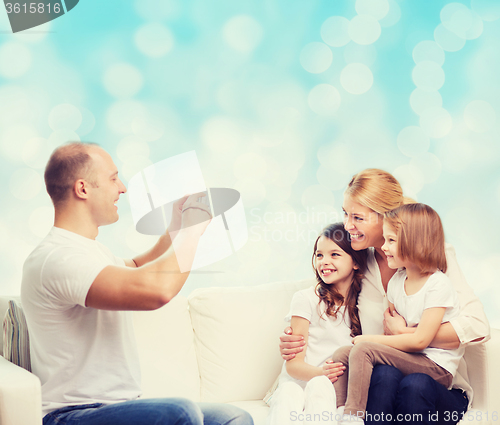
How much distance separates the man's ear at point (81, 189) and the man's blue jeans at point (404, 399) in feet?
2.88

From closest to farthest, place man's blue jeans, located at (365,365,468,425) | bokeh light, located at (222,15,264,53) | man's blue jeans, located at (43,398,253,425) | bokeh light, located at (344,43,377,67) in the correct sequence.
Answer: man's blue jeans, located at (43,398,253,425), man's blue jeans, located at (365,365,468,425), bokeh light, located at (222,15,264,53), bokeh light, located at (344,43,377,67)

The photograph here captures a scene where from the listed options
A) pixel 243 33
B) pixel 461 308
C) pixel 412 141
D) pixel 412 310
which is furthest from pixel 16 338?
pixel 412 141

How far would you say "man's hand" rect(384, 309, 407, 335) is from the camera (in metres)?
A: 1.33

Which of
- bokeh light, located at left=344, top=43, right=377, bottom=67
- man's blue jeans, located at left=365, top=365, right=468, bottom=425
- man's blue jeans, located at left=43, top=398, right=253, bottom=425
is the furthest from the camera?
bokeh light, located at left=344, top=43, right=377, bottom=67

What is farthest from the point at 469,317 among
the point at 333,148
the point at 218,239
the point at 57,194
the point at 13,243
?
the point at 13,243

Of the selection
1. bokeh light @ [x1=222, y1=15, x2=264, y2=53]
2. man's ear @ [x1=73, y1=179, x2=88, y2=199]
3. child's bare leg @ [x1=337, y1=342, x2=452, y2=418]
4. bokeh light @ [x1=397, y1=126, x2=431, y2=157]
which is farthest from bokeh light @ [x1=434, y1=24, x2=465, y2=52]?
man's ear @ [x1=73, y1=179, x2=88, y2=199]

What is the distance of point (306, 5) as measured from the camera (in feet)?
6.63

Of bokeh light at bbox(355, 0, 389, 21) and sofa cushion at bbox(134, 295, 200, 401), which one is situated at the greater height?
bokeh light at bbox(355, 0, 389, 21)

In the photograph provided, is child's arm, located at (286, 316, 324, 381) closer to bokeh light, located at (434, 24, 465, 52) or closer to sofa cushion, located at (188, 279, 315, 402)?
sofa cushion, located at (188, 279, 315, 402)

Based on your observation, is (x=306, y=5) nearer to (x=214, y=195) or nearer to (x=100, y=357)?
(x=214, y=195)

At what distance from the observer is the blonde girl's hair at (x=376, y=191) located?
1489mm

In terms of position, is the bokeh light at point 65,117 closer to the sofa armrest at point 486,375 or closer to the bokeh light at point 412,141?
the bokeh light at point 412,141

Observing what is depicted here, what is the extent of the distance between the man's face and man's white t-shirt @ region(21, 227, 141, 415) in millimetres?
75

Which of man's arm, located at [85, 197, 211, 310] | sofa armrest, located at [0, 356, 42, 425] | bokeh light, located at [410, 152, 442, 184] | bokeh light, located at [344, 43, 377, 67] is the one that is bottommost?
sofa armrest, located at [0, 356, 42, 425]
